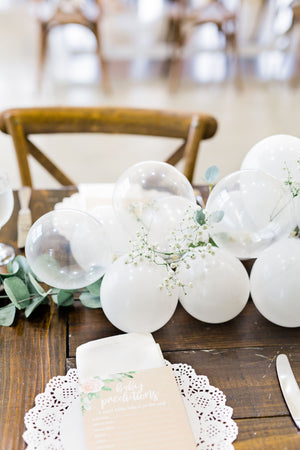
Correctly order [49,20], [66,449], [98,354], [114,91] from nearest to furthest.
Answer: [66,449], [98,354], [49,20], [114,91]

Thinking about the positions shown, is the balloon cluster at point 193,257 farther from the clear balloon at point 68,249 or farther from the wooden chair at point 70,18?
the wooden chair at point 70,18

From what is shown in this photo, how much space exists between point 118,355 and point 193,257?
195 mm

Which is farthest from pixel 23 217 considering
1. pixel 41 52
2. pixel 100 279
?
pixel 41 52

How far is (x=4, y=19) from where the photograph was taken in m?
4.67

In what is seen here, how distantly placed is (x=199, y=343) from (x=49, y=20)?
10.1 ft

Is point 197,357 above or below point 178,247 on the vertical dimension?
below

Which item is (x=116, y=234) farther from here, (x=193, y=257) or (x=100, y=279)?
(x=193, y=257)

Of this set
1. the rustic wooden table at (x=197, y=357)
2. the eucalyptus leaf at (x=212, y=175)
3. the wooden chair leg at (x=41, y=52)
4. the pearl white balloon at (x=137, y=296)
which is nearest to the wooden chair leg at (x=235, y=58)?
the wooden chair leg at (x=41, y=52)

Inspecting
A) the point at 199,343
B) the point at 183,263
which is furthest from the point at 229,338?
the point at 183,263

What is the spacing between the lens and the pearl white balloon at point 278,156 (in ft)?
3.17

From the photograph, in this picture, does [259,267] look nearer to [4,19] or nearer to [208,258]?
[208,258]

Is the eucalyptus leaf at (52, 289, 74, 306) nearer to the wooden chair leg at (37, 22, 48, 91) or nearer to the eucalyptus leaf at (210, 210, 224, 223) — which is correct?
the eucalyptus leaf at (210, 210, 224, 223)

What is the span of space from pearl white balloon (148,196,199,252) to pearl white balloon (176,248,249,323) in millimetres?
64

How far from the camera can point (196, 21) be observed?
3582 mm
